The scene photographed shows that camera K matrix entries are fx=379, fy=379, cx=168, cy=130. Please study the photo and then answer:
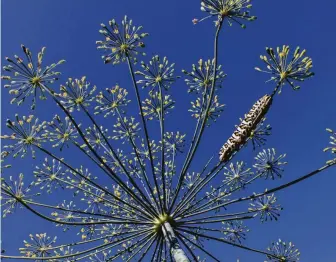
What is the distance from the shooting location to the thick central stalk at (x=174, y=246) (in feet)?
30.2

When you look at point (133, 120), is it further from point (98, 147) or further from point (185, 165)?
point (185, 165)

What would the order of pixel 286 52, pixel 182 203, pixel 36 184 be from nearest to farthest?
pixel 286 52 → pixel 182 203 → pixel 36 184

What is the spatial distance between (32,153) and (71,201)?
4.35m

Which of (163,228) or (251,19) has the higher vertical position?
(251,19)

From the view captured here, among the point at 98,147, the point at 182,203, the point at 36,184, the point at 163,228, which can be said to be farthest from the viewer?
the point at 98,147

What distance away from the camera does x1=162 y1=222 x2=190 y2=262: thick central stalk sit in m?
9.20

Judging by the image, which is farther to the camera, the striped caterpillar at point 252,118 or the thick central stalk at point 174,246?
the thick central stalk at point 174,246

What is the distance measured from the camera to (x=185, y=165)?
10.9 metres

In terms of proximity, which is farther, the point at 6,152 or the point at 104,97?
the point at 104,97

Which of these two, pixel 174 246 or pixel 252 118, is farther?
pixel 174 246

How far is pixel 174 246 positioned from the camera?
380 inches

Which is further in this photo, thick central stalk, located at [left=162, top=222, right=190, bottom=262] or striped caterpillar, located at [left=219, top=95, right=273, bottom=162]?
thick central stalk, located at [left=162, top=222, right=190, bottom=262]

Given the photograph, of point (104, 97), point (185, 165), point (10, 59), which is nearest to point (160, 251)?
point (185, 165)

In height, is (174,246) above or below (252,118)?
below
